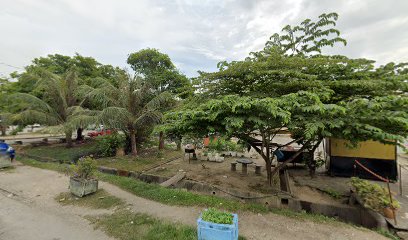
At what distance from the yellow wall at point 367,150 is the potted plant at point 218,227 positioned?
5.73 metres

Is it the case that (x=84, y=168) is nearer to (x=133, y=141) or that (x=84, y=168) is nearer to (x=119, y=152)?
(x=133, y=141)

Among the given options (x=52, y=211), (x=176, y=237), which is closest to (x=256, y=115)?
(x=176, y=237)

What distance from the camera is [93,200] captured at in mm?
5672

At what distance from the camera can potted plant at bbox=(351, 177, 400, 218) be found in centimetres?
442

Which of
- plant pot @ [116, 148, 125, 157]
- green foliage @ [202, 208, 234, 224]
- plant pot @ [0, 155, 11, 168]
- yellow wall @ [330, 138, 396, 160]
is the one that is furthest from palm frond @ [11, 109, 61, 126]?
yellow wall @ [330, 138, 396, 160]

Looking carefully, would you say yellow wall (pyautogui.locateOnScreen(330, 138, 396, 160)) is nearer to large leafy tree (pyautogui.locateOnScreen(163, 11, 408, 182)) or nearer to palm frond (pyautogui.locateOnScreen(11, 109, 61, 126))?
large leafy tree (pyautogui.locateOnScreen(163, 11, 408, 182))

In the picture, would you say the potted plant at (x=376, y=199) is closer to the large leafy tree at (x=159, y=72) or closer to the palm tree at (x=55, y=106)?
the large leafy tree at (x=159, y=72)

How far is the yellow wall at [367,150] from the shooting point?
6.98 metres

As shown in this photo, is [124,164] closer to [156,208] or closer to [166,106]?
[166,106]

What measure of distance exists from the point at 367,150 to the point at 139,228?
8.38 meters

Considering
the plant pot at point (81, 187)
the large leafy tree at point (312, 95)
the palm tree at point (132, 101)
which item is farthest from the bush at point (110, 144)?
the large leafy tree at point (312, 95)

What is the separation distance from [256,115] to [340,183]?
5.37 metres

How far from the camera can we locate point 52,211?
506 cm

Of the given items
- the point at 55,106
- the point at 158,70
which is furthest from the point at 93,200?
the point at 55,106
